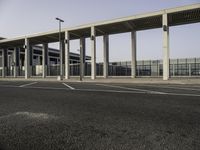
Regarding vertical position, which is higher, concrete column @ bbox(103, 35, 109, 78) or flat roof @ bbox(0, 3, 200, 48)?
flat roof @ bbox(0, 3, 200, 48)

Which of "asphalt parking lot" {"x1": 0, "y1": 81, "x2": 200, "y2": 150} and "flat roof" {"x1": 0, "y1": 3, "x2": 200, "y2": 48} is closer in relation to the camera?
"asphalt parking lot" {"x1": 0, "y1": 81, "x2": 200, "y2": 150}

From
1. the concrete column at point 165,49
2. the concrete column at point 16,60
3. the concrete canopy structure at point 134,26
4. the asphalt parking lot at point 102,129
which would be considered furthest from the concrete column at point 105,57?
the asphalt parking lot at point 102,129

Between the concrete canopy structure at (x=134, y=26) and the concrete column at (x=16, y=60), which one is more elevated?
the concrete canopy structure at (x=134, y=26)

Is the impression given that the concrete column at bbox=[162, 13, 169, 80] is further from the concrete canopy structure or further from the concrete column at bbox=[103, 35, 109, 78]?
the concrete column at bbox=[103, 35, 109, 78]

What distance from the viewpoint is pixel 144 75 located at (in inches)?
1201

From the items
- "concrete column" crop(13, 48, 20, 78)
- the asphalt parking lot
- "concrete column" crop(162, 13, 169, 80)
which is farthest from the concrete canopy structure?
the asphalt parking lot

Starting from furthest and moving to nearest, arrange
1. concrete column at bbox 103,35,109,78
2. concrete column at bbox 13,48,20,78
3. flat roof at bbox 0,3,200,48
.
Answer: concrete column at bbox 13,48,20,78, concrete column at bbox 103,35,109,78, flat roof at bbox 0,3,200,48

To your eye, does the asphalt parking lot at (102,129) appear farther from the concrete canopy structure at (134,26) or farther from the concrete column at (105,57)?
the concrete column at (105,57)

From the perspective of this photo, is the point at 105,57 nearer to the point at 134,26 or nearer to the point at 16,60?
the point at 134,26

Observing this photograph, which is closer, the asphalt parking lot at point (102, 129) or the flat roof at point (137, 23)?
the asphalt parking lot at point (102, 129)

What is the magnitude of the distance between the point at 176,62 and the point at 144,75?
197 inches

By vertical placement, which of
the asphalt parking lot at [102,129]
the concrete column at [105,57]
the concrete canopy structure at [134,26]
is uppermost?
the concrete canopy structure at [134,26]

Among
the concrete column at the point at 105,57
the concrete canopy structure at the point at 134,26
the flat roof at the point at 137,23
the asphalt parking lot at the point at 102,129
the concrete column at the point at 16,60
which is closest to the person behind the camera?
the asphalt parking lot at the point at 102,129

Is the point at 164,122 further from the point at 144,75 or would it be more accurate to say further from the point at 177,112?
the point at 144,75
